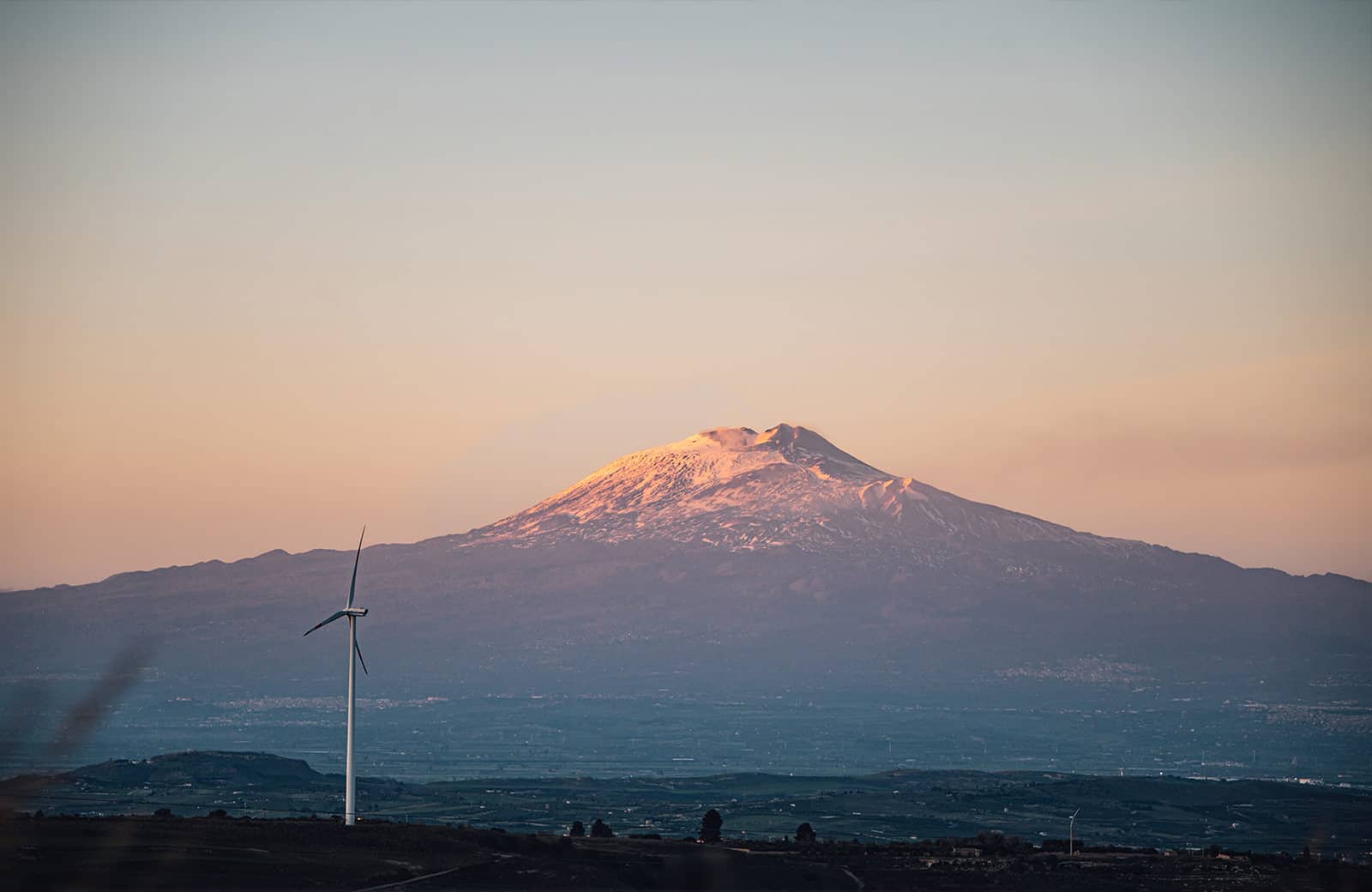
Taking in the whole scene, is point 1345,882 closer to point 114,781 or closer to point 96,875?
point 96,875

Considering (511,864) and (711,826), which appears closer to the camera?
(511,864)

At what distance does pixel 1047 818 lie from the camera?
190m

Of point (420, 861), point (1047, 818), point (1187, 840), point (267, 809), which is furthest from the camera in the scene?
point (1047, 818)

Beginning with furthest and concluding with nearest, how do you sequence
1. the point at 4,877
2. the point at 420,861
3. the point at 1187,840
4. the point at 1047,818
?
the point at 1047,818 < the point at 1187,840 < the point at 420,861 < the point at 4,877

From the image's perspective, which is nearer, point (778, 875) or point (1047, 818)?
point (778, 875)

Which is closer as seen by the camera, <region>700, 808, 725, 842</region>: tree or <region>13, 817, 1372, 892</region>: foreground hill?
<region>13, 817, 1372, 892</region>: foreground hill

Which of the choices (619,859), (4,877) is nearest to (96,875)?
(4,877)

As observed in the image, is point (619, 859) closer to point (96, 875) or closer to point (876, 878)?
point (876, 878)

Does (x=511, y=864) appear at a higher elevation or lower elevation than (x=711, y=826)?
higher

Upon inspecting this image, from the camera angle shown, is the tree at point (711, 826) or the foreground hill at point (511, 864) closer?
the foreground hill at point (511, 864)

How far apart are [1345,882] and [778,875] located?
101 ft

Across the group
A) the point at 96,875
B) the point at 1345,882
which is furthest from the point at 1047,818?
the point at 96,875

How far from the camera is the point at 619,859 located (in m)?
88.7

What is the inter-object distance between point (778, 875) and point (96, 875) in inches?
1320
